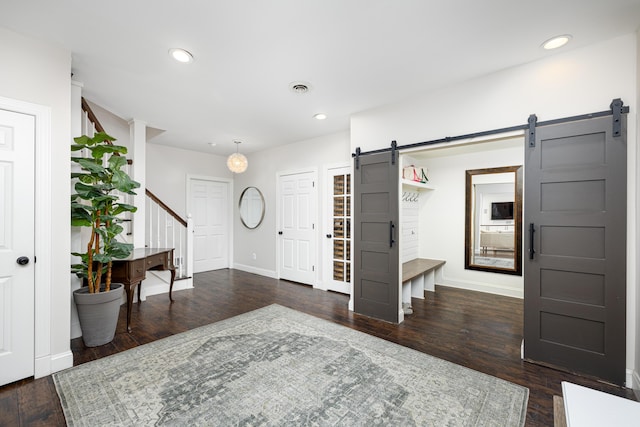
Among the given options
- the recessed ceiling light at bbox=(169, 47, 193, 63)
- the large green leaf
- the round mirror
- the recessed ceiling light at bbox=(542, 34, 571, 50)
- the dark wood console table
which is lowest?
the dark wood console table

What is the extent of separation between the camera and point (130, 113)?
3664 mm

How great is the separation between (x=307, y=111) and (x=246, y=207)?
314 centimetres

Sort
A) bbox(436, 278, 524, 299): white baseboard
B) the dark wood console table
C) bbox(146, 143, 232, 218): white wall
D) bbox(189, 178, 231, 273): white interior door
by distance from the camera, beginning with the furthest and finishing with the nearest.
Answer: bbox(189, 178, 231, 273): white interior door → bbox(146, 143, 232, 218): white wall → bbox(436, 278, 524, 299): white baseboard → the dark wood console table

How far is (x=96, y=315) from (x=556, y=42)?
14.8ft

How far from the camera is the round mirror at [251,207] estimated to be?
5.80 metres

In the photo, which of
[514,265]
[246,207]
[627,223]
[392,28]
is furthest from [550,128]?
[246,207]

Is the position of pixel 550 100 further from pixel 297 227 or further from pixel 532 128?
pixel 297 227

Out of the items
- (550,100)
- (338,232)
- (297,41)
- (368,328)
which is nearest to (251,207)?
(338,232)

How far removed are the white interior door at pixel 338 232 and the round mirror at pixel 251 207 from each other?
1.80 metres

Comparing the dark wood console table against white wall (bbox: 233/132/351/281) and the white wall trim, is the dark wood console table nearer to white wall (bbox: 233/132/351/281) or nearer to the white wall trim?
white wall (bbox: 233/132/351/281)

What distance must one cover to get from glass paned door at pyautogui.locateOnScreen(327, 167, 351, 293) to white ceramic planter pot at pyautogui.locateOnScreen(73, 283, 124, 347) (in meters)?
2.88

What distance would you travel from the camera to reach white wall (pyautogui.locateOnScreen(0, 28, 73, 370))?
210cm

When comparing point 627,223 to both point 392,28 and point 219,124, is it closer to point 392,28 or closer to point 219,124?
point 392,28

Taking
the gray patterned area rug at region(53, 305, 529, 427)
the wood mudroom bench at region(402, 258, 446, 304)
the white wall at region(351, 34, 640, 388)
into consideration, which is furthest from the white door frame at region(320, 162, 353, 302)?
the gray patterned area rug at region(53, 305, 529, 427)
